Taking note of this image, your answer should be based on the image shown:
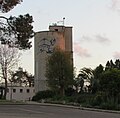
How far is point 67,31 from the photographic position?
326ft

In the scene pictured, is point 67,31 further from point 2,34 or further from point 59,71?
point 2,34

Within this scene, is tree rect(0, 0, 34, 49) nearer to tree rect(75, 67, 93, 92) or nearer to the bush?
the bush

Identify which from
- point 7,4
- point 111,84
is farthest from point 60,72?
point 7,4

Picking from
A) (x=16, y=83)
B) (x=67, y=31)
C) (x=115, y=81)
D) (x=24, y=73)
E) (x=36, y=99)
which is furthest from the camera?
(x=24, y=73)

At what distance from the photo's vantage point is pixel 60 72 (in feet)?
272

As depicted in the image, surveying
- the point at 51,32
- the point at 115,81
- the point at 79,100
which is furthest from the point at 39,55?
the point at 115,81

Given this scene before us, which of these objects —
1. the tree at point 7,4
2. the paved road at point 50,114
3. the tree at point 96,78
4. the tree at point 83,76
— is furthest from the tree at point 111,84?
the tree at point 83,76

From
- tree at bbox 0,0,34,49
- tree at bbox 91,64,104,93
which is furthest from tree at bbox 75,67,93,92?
tree at bbox 0,0,34,49

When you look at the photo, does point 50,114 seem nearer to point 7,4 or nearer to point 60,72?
A: point 7,4

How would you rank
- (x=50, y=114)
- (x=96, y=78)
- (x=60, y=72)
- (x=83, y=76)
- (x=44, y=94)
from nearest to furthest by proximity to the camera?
1. (x=50, y=114)
2. (x=60, y=72)
3. (x=96, y=78)
4. (x=44, y=94)
5. (x=83, y=76)

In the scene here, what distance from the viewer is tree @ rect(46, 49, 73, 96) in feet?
272

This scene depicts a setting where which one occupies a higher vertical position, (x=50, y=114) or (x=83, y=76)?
(x=83, y=76)

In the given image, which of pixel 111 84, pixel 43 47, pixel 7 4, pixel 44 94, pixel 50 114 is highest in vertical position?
pixel 43 47

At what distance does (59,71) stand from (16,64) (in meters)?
12.0
